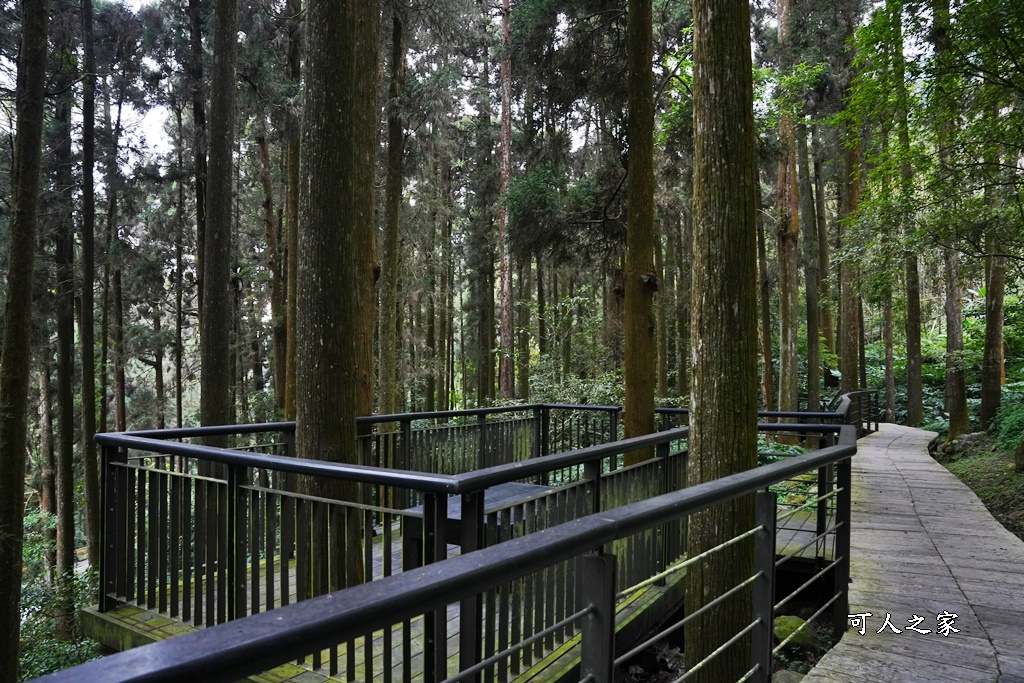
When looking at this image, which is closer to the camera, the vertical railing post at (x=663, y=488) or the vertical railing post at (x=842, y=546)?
the vertical railing post at (x=842, y=546)

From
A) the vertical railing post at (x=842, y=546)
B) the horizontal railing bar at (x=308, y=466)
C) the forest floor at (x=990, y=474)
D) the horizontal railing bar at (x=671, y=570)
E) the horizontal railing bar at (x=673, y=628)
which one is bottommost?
the forest floor at (x=990, y=474)

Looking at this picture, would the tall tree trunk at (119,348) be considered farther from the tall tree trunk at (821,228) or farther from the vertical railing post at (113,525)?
the tall tree trunk at (821,228)

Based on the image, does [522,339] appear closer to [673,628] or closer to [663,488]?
[663,488]

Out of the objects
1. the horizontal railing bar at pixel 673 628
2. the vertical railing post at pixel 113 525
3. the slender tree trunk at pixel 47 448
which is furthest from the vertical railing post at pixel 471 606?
the slender tree trunk at pixel 47 448

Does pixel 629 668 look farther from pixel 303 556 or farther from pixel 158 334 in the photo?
pixel 158 334

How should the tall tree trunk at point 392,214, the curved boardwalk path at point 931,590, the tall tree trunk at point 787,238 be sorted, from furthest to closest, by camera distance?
the tall tree trunk at point 787,238
the tall tree trunk at point 392,214
the curved boardwalk path at point 931,590

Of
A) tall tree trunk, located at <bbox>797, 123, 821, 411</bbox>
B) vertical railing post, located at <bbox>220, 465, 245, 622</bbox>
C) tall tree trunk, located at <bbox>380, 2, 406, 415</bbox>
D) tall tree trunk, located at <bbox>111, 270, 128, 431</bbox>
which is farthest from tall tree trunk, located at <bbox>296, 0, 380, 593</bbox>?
tall tree trunk, located at <bbox>111, 270, 128, 431</bbox>

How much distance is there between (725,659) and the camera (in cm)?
343

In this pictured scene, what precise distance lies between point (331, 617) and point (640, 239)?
726cm

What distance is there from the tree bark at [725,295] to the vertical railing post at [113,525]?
11.6ft

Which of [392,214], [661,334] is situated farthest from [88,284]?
[661,334]

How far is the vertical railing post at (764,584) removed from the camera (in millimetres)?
2559

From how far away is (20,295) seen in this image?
273 inches

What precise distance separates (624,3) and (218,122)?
6270mm
